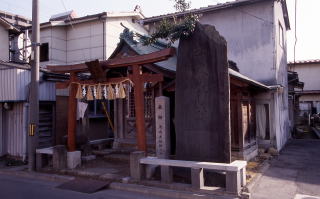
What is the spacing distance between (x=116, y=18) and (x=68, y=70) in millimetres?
12486

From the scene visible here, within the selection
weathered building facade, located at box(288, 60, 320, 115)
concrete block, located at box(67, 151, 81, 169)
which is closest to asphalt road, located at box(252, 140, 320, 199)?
concrete block, located at box(67, 151, 81, 169)

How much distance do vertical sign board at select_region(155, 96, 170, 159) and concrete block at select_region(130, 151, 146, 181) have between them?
856 millimetres

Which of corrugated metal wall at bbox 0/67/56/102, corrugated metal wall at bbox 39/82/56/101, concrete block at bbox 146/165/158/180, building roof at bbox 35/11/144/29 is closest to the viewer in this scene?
concrete block at bbox 146/165/158/180

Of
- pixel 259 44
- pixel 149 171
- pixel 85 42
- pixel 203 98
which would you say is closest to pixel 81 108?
pixel 149 171

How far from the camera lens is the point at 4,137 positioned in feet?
47.7

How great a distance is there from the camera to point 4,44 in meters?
22.2

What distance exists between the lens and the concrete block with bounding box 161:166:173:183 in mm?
9094

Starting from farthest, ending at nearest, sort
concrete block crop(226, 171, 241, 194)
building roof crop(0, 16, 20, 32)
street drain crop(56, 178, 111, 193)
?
building roof crop(0, 16, 20, 32) → street drain crop(56, 178, 111, 193) → concrete block crop(226, 171, 241, 194)

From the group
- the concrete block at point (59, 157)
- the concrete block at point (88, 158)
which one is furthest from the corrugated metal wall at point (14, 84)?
the concrete block at point (88, 158)

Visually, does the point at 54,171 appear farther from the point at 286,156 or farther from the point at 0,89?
the point at 286,156

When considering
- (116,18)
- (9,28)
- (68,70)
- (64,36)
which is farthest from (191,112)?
(9,28)

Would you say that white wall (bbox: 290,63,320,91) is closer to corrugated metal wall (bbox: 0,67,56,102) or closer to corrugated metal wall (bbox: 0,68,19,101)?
corrugated metal wall (bbox: 0,67,56,102)

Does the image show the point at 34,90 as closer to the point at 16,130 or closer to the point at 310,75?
the point at 16,130

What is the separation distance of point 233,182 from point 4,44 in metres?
20.9
